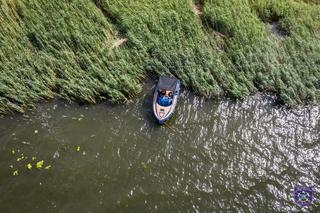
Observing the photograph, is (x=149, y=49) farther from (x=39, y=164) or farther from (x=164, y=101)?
(x=39, y=164)

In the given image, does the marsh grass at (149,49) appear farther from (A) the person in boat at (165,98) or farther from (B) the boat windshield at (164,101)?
(B) the boat windshield at (164,101)

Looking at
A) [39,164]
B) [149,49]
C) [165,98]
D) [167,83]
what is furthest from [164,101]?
[39,164]

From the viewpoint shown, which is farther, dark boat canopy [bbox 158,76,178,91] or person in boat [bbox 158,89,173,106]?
dark boat canopy [bbox 158,76,178,91]

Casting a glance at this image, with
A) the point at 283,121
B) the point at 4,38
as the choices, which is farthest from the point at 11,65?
the point at 283,121

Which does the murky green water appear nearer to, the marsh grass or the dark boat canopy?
the dark boat canopy

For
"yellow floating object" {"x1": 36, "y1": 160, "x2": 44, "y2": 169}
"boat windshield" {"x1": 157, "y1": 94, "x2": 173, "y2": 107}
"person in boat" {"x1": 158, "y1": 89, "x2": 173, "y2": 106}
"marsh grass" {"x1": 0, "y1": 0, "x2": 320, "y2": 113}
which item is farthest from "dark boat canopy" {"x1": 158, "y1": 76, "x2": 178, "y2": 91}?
"yellow floating object" {"x1": 36, "y1": 160, "x2": 44, "y2": 169}

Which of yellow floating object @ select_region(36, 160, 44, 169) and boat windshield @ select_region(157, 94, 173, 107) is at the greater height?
yellow floating object @ select_region(36, 160, 44, 169)

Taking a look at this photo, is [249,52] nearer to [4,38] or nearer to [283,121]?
[283,121]

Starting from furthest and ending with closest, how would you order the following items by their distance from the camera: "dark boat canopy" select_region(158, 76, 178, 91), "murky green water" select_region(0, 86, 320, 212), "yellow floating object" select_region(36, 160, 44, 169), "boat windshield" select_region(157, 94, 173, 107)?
"dark boat canopy" select_region(158, 76, 178, 91) → "boat windshield" select_region(157, 94, 173, 107) → "yellow floating object" select_region(36, 160, 44, 169) → "murky green water" select_region(0, 86, 320, 212)
